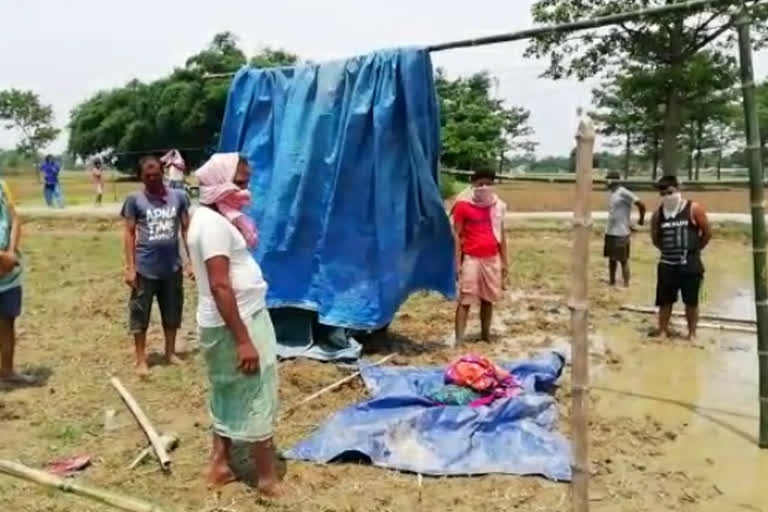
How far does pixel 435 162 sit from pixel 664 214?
244 centimetres

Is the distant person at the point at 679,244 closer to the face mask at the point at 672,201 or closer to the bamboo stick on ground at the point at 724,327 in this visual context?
the face mask at the point at 672,201

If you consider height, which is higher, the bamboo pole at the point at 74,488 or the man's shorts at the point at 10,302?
the man's shorts at the point at 10,302

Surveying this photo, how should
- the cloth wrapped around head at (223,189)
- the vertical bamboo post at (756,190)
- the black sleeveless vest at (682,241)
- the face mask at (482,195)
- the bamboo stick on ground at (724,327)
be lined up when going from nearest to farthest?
the cloth wrapped around head at (223,189)
the vertical bamboo post at (756,190)
the face mask at (482,195)
the black sleeveless vest at (682,241)
the bamboo stick on ground at (724,327)

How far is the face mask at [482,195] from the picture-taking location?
23.5ft

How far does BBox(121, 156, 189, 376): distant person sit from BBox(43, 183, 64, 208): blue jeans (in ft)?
62.1

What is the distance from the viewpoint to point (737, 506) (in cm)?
425

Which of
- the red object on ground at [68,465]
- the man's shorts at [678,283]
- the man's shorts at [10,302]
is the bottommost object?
the red object on ground at [68,465]

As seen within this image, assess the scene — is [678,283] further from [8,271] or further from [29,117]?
[29,117]

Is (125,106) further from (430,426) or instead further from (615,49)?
(430,426)

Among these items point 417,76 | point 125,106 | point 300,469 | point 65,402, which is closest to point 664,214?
point 417,76

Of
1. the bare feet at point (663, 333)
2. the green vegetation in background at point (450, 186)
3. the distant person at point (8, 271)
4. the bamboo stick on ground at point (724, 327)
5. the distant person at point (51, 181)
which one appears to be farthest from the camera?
the green vegetation in background at point (450, 186)

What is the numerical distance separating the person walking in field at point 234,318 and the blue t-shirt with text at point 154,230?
7.80 feet

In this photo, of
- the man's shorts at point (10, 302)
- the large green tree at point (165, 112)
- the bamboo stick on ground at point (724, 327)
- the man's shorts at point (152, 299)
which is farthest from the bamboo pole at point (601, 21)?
the large green tree at point (165, 112)

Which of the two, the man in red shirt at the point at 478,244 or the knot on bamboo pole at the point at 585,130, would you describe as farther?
the man in red shirt at the point at 478,244
